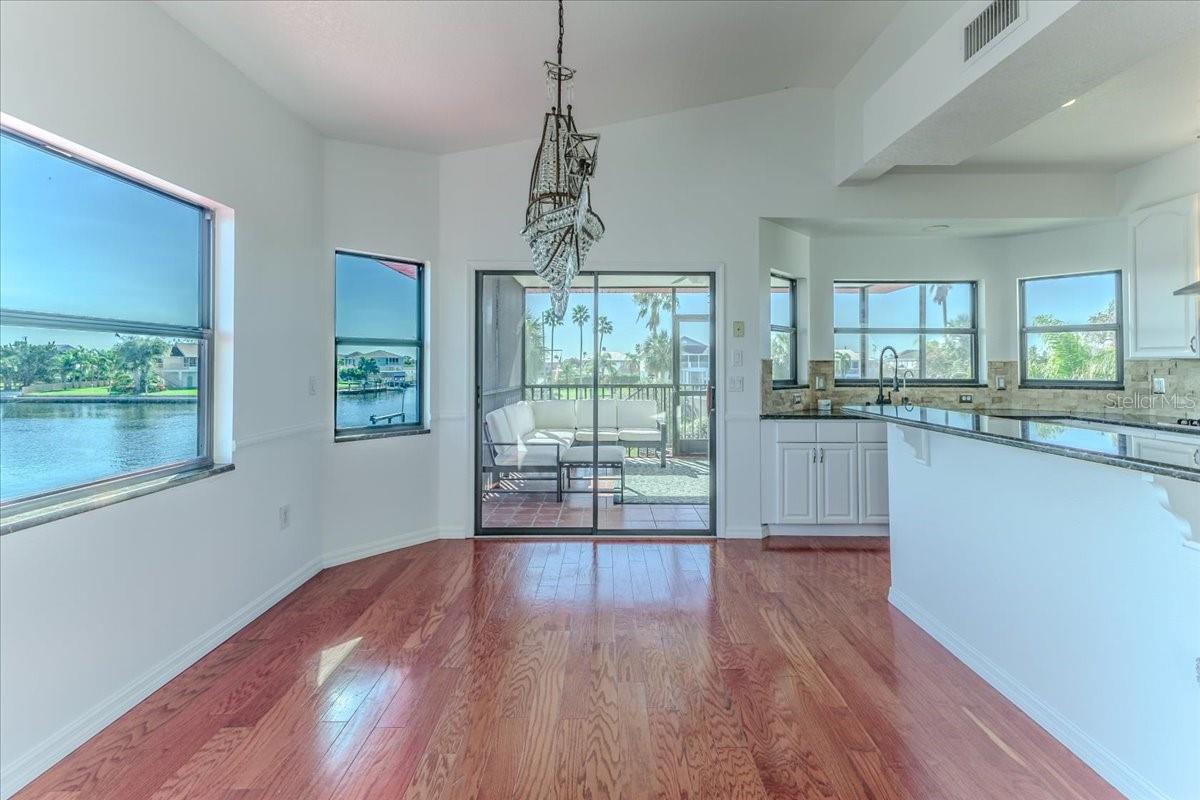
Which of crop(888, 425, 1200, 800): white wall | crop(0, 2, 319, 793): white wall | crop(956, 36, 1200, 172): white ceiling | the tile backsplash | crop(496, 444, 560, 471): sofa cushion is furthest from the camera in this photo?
crop(496, 444, 560, 471): sofa cushion

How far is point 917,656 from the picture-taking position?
247 centimetres

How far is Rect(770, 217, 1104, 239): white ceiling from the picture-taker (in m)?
4.39

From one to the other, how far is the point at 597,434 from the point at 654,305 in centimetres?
109

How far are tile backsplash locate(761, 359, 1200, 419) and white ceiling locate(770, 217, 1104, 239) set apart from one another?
44.1 inches

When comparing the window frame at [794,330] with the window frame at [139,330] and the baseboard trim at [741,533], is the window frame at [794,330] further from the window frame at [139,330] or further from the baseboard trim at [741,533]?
the window frame at [139,330]

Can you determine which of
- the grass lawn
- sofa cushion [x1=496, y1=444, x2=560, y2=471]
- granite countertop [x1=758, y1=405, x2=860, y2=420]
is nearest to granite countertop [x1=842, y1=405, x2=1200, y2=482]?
granite countertop [x1=758, y1=405, x2=860, y2=420]

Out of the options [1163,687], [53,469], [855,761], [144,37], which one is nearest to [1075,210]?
[1163,687]

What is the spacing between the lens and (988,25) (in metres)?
2.43

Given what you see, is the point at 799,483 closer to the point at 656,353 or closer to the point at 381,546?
the point at 656,353

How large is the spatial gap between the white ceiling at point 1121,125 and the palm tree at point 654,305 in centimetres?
237

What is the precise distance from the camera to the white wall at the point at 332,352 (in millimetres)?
3723

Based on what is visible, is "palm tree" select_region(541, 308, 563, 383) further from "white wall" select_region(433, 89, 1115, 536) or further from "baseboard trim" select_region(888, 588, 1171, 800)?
A: "baseboard trim" select_region(888, 588, 1171, 800)

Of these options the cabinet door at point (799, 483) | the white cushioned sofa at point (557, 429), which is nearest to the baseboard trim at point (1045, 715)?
the cabinet door at point (799, 483)

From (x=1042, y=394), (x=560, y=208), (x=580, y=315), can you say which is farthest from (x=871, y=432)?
(x=560, y=208)
